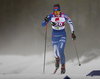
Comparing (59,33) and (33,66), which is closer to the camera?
(59,33)

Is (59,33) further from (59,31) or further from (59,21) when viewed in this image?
(59,21)

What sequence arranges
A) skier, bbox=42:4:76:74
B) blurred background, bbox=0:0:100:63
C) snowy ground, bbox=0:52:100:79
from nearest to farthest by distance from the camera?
→ skier, bbox=42:4:76:74
snowy ground, bbox=0:52:100:79
blurred background, bbox=0:0:100:63

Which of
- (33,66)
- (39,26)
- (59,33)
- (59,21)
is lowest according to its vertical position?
(33,66)

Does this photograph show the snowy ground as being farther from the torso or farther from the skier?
the torso

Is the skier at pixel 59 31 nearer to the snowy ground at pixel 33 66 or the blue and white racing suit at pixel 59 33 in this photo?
the blue and white racing suit at pixel 59 33

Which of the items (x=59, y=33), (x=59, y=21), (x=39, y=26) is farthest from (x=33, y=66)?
(x=59, y=21)

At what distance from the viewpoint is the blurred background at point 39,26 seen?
11.5ft

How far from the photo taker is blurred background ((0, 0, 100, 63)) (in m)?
3.49

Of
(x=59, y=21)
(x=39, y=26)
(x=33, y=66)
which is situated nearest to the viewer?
(x=59, y=21)

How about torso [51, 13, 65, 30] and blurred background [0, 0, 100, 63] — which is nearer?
torso [51, 13, 65, 30]

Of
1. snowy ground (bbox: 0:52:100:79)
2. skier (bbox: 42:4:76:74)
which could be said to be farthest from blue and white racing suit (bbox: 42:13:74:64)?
snowy ground (bbox: 0:52:100:79)

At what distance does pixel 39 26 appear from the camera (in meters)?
3.62

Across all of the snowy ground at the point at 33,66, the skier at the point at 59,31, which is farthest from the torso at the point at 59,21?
the snowy ground at the point at 33,66

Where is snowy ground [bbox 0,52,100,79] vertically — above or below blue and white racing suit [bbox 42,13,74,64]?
below
